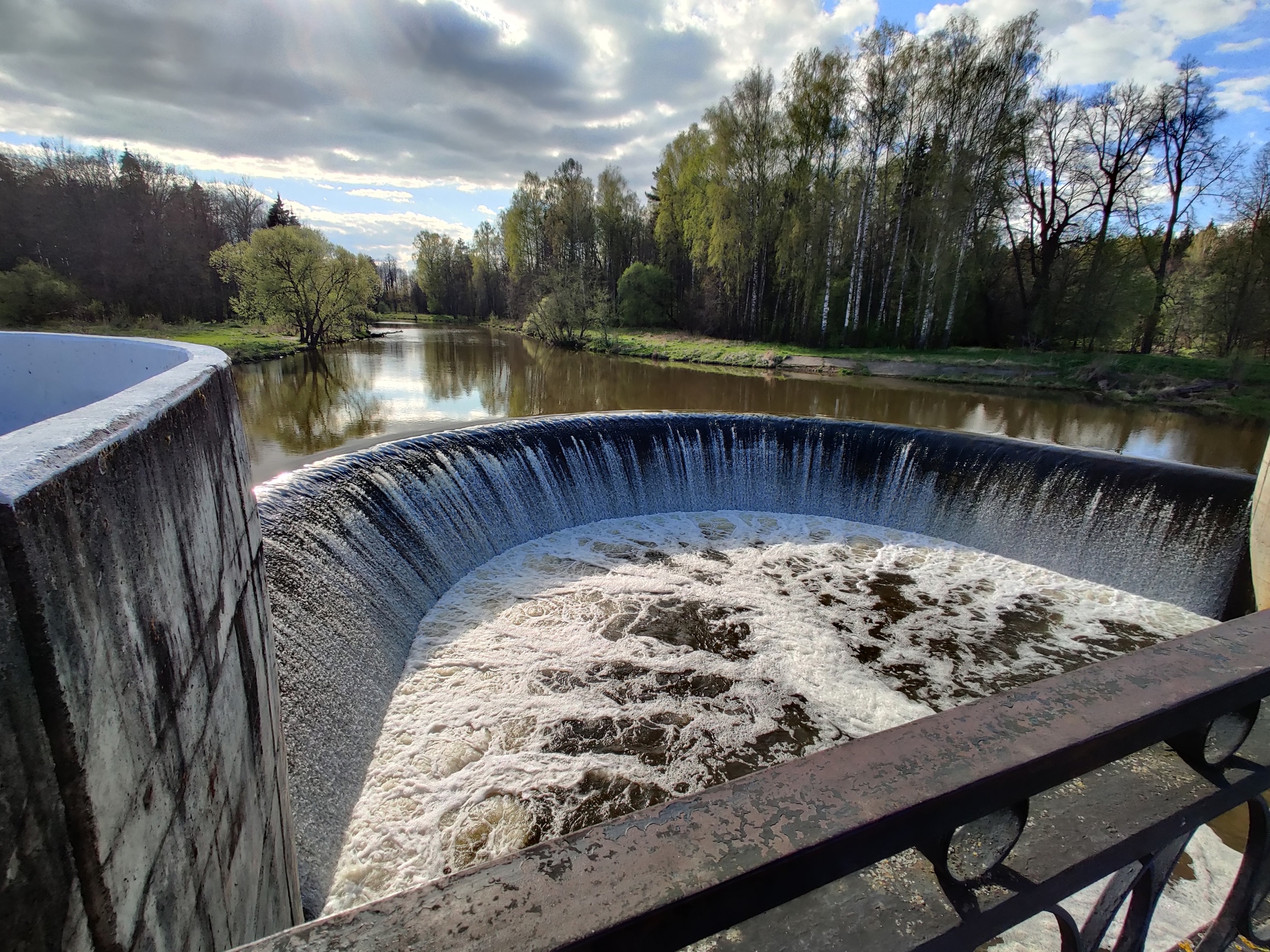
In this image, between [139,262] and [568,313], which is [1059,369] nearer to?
[568,313]

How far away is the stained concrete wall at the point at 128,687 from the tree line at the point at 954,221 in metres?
27.3

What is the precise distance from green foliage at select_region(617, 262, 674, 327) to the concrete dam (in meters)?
28.5

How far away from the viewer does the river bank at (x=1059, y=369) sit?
17328mm

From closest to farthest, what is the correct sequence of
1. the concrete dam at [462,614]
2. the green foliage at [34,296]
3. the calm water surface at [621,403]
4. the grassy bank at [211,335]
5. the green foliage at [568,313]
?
1. the concrete dam at [462,614]
2. the calm water surface at [621,403]
3. the grassy bank at [211,335]
4. the green foliage at [34,296]
5. the green foliage at [568,313]

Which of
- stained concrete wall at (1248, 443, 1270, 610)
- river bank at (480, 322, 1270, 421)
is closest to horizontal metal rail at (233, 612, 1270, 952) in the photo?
stained concrete wall at (1248, 443, 1270, 610)

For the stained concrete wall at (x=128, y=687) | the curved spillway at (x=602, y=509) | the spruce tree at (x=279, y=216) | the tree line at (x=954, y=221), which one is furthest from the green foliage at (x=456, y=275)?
the stained concrete wall at (x=128, y=687)

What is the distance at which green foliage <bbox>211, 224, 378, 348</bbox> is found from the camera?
92.3 ft

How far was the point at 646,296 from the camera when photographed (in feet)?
127

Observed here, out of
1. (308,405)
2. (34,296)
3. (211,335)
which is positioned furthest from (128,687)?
(34,296)

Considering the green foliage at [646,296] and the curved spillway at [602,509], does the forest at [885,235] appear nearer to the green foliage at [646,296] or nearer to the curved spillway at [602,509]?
the green foliage at [646,296]

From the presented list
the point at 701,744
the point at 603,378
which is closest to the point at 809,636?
the point at 701,744

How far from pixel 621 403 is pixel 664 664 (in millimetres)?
11930

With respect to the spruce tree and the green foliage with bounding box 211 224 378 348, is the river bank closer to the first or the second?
the green foliage with bounding box 211 224 378 348

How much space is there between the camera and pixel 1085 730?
2.50 ft
